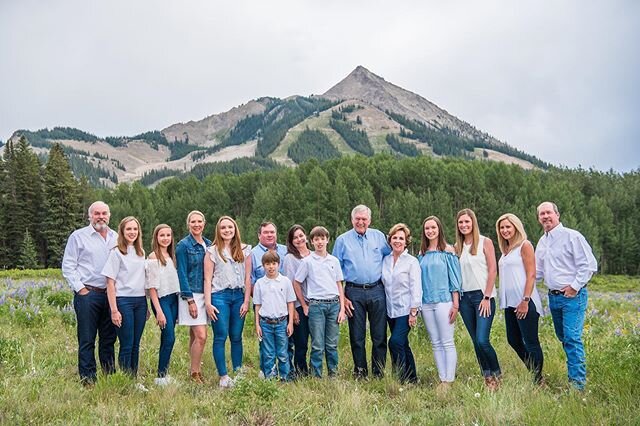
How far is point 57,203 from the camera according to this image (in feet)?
153

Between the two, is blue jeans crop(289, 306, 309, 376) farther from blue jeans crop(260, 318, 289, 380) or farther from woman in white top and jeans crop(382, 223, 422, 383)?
woman in white top and jeans crop(382, 223, 422, 383)

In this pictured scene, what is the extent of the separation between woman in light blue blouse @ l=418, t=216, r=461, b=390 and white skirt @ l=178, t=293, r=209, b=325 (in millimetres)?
2762

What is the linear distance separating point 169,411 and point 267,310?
1911mm

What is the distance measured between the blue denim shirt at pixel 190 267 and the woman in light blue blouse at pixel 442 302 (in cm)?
280

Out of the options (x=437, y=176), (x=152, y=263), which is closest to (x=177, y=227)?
(x=437, y=176)

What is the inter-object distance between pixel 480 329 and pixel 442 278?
0.73 metres

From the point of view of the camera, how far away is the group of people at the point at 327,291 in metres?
5.79

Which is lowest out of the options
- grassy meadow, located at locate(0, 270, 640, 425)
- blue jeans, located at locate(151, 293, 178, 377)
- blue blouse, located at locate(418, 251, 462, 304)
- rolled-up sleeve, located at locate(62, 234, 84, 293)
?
grassy meadow, located at locate(0, 270, 640, 425)

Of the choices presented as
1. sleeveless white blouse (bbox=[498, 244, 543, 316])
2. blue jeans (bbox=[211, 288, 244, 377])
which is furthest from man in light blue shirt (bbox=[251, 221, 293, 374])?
sleeveless white blouse (bbox=[498, 244, 543, 316])

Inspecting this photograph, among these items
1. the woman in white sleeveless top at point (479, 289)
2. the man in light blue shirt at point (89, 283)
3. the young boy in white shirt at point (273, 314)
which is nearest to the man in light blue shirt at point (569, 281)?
the woman in white sleeveless top at point (479, 289)

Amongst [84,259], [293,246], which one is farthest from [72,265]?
[293,246]

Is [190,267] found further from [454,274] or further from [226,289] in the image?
[454,274]

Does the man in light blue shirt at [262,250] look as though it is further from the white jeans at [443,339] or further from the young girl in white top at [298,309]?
the white jeans at [443,339]

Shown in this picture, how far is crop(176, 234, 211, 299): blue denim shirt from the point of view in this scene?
6.19 meters
